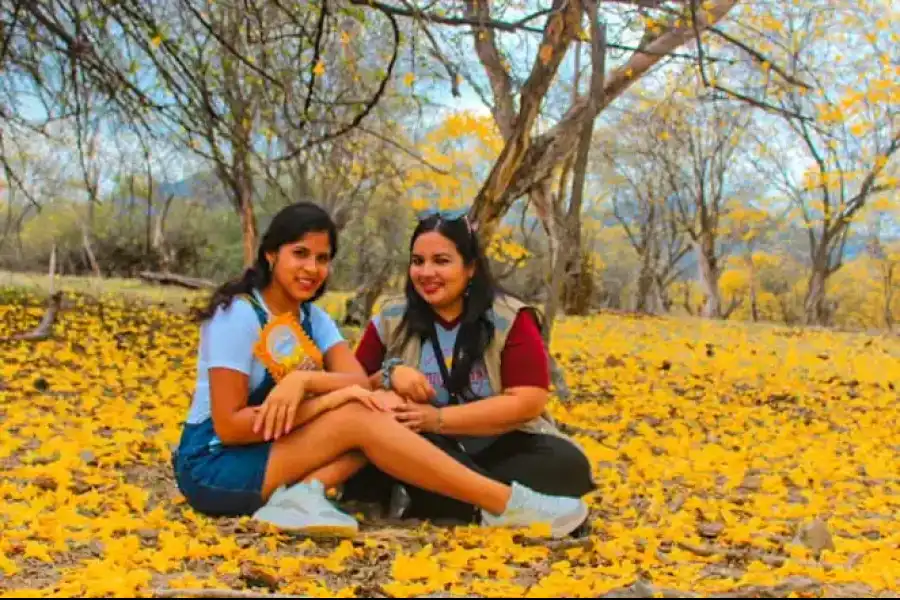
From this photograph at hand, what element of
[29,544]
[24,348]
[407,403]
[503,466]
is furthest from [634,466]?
[24,348]

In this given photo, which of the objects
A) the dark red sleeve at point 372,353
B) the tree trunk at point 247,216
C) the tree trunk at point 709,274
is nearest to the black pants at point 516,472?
the dark red sleeve at point 372,353

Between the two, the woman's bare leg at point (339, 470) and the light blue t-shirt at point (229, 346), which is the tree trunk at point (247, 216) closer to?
the light blue t-shirt at point (229, 346)

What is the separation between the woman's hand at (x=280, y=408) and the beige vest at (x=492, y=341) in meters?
0.45

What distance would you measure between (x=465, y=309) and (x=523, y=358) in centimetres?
25

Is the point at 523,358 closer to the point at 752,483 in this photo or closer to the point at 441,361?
the point at 441,361

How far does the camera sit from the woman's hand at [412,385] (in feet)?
10.2

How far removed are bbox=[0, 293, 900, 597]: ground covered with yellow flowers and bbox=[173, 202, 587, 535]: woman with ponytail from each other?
114mm

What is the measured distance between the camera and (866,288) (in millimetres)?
35781

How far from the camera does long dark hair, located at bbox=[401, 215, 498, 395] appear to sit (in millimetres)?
3191

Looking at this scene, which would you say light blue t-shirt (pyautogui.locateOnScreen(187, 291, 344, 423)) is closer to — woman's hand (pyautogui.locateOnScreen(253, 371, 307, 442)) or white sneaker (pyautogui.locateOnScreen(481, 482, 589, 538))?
woman's hand (pyautogui.locateOnScreen(253, 371, 307, 442))

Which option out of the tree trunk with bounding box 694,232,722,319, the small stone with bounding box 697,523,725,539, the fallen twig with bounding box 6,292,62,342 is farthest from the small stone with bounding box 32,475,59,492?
the tree trunk with bounding box 694,232,722,319

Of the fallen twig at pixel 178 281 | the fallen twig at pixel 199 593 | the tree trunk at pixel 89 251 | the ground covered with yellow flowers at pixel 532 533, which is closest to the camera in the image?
the fallen twig at pixel 199 593

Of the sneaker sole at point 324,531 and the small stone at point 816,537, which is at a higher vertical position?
the small stone at point 816,537

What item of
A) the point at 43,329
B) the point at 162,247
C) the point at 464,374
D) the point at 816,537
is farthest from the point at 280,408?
the point at 162,247
